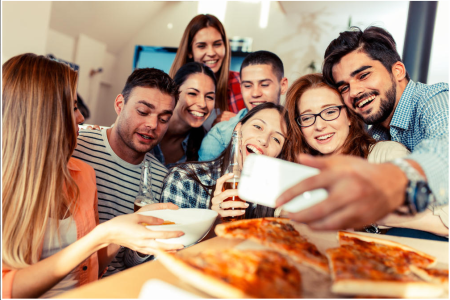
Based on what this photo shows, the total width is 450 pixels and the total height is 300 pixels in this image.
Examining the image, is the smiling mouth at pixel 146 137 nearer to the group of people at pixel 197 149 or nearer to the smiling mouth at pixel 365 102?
the group of people at pixel 197 149

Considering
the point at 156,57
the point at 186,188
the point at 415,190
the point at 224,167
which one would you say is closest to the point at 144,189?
the point at 186,188

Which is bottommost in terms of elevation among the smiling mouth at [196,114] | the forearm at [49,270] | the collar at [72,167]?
the forearm at [49,270]

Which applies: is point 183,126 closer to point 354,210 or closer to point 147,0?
point 354,210

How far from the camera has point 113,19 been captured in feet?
19.9

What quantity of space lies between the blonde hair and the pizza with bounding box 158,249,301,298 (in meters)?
0.55

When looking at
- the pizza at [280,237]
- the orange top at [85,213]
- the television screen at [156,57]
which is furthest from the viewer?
the television screen at [156,57]

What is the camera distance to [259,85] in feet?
9.14

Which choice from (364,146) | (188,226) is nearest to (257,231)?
(188,226)

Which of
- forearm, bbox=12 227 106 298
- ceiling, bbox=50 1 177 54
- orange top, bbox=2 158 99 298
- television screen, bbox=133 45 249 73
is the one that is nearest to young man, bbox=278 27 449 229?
forearm, bbox=12 227 106 298

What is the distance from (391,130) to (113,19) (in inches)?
219

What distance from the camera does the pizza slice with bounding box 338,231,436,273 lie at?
935 millimetres

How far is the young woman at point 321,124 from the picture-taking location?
194cm

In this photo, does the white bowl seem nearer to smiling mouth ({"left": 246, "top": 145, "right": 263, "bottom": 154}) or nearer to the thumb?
the thumb

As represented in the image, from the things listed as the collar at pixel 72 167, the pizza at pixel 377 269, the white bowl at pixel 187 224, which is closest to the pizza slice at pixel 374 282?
the pizza at pixel 377 269
